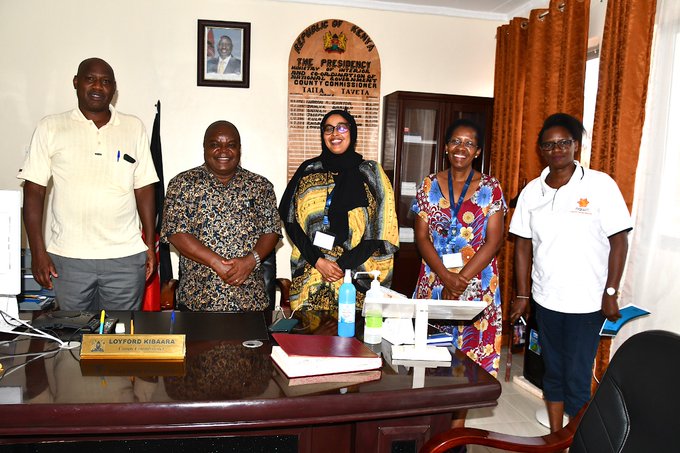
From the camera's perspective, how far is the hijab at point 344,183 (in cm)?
267

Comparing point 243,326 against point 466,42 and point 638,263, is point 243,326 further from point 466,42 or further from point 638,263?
point 466,42

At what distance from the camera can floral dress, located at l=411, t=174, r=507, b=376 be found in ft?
8.79

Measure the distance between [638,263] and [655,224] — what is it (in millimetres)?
237

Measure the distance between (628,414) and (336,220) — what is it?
5.24ft

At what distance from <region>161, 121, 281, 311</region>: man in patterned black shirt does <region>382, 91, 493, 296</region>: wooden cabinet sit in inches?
73.2

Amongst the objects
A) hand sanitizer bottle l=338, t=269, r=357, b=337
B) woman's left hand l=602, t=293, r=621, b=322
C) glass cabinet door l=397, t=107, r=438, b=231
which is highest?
glass cabinet door l=397, t=107, r=438, b=231

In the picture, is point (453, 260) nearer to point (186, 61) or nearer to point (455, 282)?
point (455, 282)

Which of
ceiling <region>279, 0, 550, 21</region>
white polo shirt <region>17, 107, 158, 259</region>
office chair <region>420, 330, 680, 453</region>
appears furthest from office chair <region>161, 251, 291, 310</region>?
ceiling <region>279, 0, 550, 21</region>

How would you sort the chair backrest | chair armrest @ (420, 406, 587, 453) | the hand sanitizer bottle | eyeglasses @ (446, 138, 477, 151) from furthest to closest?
eyeglasses @ (446, 138, 477, 151)
the hand sanitizer bottle
chair armrest @ (420, 406, 587, 453)
the chair backrest

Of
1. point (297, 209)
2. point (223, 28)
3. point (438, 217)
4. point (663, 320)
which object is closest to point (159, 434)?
point (297, 209)

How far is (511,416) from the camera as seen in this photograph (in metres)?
3.18

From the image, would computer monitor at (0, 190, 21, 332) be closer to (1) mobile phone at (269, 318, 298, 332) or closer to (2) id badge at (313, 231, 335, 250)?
(1) mobile phone at (269, 318, 298, 332)

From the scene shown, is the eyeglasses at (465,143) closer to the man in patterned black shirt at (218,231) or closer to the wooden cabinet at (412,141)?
the man in patterned black shirt at (218,231)

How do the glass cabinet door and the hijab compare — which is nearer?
the hijab
